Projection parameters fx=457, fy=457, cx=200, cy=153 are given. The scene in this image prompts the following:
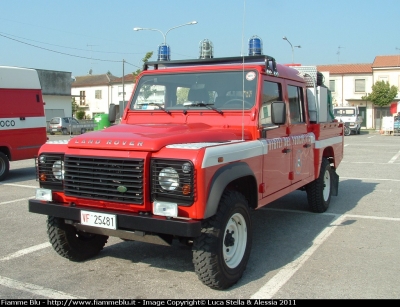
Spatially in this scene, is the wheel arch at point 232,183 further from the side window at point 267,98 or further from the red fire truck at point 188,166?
the side window at point 267,98

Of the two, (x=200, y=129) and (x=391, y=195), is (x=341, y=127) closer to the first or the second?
(x=391, y=195)

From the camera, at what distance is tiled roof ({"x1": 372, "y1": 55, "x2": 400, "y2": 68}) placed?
52672 millimetres

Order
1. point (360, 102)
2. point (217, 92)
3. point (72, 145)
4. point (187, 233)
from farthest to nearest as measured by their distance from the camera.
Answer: point (360, 102) < point (217, 92) < point (72, 145) < point (187, 233)

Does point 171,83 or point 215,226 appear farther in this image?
point 171,83

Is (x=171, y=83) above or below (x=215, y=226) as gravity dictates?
above

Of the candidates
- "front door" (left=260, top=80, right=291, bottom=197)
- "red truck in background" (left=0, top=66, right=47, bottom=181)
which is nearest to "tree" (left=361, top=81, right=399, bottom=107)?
"red truck in background" (left=0, top=66, right=47, bottom=181)

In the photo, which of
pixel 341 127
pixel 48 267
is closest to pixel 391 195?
pixel 341 127

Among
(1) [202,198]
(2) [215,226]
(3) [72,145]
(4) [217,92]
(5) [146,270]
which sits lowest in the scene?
(5) [146,270]

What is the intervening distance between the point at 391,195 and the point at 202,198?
6.83m

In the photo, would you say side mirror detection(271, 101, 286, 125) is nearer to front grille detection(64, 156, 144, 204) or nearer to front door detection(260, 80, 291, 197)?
front door detection(260, 80, 291, 197)

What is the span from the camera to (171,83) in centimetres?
585

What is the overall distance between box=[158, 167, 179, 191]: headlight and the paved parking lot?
2.83ft

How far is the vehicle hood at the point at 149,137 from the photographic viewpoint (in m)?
4.18

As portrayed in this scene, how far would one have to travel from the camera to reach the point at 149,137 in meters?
4.30
